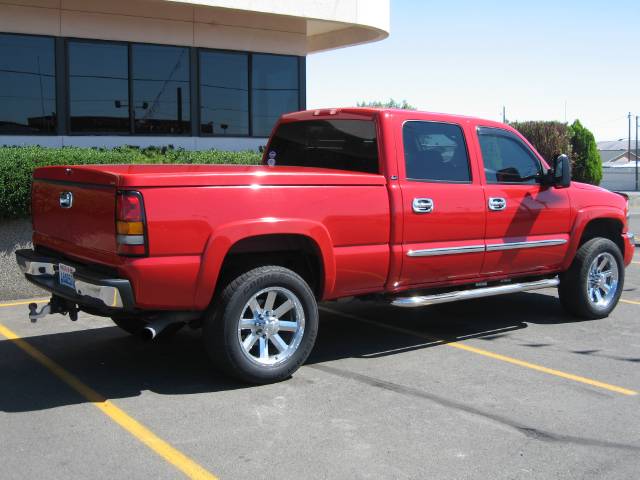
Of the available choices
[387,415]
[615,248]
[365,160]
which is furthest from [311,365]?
[615,248]

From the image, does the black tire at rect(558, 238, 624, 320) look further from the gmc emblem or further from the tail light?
the gmc emblem

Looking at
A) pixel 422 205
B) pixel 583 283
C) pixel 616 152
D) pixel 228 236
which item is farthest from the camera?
pixel 616 152

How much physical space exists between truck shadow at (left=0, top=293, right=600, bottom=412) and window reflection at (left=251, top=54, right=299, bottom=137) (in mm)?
7290

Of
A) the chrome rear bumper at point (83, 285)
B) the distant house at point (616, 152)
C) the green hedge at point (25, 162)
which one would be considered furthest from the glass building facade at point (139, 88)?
the distant house at point (616, 152)

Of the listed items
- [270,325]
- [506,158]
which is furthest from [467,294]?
[270,325]

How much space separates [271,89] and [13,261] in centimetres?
734

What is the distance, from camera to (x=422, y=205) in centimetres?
634

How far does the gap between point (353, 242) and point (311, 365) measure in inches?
43.4

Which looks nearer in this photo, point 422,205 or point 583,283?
point 422,205

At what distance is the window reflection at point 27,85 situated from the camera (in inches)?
487

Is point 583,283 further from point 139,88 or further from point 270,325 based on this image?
point 139,88

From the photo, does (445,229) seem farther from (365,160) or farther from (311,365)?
(311,365)

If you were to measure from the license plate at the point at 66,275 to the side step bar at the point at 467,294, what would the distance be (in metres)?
2.55

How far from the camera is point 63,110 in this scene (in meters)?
12.9
